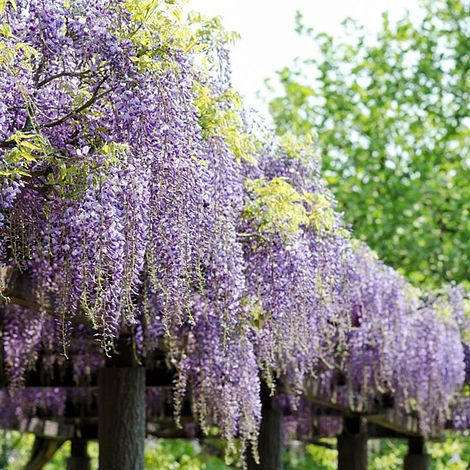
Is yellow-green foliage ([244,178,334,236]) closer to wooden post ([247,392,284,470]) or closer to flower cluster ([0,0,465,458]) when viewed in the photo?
flower cluster ([0,0,465,458])

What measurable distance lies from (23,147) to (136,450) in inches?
121

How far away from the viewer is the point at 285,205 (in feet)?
18.9

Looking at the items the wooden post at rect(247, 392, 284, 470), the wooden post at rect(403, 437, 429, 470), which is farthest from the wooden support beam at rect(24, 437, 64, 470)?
the wooden post at rect(247, 392, 284, 470)

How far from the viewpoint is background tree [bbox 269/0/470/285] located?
575 inches

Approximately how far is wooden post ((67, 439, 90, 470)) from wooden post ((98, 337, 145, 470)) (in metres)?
5.86

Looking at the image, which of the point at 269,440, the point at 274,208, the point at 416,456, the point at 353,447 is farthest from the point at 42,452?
the point at 274,208

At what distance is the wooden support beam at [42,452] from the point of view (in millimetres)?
13375

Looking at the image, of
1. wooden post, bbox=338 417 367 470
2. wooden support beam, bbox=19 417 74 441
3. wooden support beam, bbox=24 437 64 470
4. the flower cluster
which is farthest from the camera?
wooden support beam, bbox=24 437 64 470

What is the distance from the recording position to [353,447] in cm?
1127

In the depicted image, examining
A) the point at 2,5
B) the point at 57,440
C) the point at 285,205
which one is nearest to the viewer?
the point at 2,5

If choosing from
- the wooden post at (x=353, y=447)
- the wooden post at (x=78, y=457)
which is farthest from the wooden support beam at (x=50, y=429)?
the wooden post at (x=353, y=447)

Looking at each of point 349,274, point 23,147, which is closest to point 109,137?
point 23,147

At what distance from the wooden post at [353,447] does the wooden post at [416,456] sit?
183 centimetres

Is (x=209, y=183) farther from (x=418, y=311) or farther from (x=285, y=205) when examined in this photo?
(x=418, y=311)
